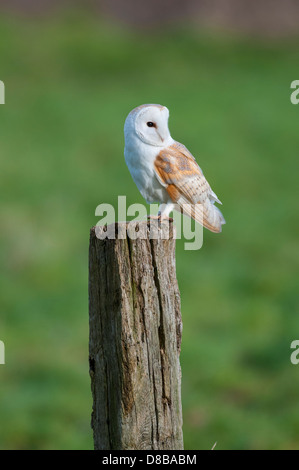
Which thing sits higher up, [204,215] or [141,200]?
[141,200]

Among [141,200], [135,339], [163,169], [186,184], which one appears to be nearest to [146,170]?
[163,169]

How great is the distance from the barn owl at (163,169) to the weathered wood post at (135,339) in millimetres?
262

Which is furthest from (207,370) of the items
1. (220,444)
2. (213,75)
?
(213,75)

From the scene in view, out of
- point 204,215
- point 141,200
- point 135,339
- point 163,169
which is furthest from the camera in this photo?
point 141,200

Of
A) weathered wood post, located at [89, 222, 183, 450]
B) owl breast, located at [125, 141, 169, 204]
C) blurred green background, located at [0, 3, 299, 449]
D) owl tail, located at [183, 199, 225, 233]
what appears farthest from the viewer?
blurred green background, located at [0, 3, 299, 449]

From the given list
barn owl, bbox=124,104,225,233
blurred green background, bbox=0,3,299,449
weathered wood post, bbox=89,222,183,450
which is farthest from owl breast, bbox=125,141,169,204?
blurred green background, bbox=0,3,299,449

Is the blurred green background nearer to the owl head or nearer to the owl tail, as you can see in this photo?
the owl tail

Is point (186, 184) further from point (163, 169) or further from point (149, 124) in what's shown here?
point (149, 124)

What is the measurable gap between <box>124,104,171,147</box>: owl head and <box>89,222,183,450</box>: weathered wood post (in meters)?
0.39

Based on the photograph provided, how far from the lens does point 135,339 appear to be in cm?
332

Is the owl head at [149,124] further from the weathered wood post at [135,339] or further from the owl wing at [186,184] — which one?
the weathered wood post at [135,339]

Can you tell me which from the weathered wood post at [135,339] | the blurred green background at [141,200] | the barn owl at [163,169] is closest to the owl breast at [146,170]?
the barn owl at [163,169]

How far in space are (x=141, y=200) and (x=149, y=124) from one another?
9.24 m

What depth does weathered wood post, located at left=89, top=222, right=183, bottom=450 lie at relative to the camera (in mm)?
3289
